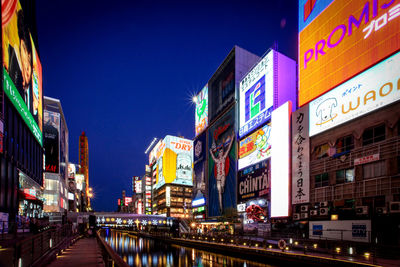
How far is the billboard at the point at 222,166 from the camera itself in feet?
189

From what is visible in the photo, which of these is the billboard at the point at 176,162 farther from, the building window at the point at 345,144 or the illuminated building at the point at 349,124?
the building window at the point at 345,144

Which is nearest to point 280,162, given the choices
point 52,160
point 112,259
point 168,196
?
point 112,259

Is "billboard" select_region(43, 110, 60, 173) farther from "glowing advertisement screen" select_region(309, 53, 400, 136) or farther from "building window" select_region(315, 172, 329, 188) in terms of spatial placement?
"building window" select_region(315, 172, 329, 188)

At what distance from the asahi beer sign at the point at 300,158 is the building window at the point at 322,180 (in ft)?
3.97

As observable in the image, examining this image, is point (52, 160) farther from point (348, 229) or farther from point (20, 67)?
point (348, 229)

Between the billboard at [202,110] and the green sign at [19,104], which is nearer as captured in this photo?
the green sign at [19,104]

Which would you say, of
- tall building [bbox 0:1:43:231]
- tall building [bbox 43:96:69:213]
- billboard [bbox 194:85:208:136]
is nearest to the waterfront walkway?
tall building [bbox 0:1:43:231]

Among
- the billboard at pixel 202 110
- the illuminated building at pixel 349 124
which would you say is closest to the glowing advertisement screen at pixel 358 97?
the illuminated building at pixel 349 124

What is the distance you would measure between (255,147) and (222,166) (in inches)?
552

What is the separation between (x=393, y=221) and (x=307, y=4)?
26.7 m

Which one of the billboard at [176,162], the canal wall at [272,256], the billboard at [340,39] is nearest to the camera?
the canal wall at [272,256]

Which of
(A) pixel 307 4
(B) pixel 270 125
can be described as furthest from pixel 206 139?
(A) pixel 307 4

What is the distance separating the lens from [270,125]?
44.4 meters

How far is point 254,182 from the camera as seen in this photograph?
47.8 metres
